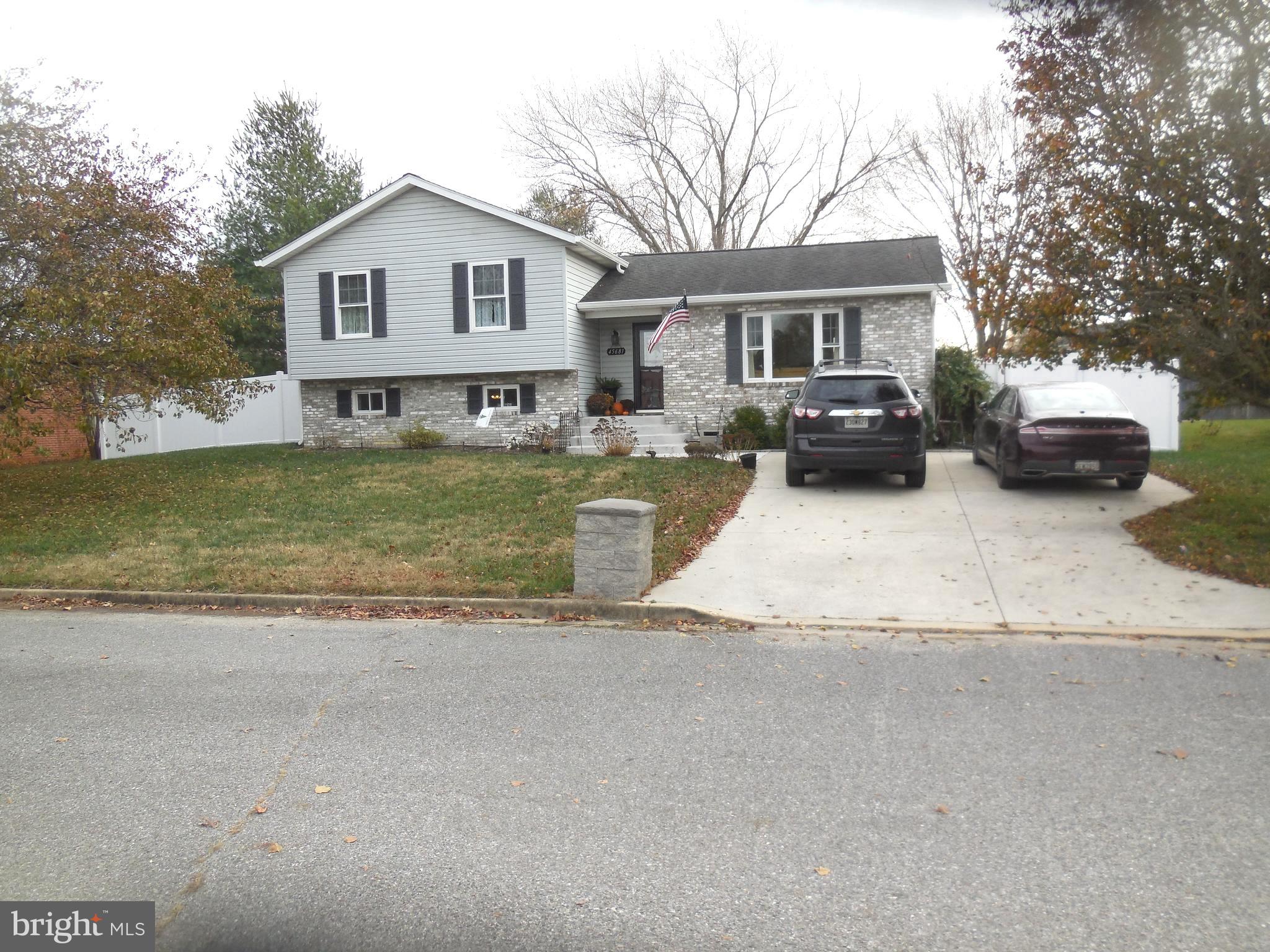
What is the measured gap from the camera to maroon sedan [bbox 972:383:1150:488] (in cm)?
1298

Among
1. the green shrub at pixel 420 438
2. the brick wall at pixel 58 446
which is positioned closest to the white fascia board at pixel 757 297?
the green shrub at pixel 420 438

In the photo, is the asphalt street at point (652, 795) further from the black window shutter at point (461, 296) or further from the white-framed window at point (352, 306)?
the white-framed window at point (352, 306)

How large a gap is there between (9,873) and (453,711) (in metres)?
2.38

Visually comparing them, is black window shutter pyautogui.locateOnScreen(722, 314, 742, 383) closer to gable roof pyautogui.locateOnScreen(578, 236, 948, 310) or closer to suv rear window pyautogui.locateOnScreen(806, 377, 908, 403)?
gable roof pyautogui.locateOnScreen(578, 236, 948, 310)

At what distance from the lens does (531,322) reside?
21219mm

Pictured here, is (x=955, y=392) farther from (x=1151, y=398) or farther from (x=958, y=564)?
(x=958, y=564)

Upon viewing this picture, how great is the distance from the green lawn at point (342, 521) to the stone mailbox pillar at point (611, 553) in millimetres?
380

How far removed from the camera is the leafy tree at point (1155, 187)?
30.5 feet

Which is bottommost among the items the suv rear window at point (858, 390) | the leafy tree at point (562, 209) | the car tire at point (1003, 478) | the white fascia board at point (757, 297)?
the car tire at point (1003, 478)

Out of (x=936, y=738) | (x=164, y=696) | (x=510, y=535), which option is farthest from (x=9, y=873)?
(x=510, y=535)

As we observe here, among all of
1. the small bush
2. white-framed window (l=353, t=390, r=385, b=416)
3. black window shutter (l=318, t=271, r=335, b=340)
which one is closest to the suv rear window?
the small bush

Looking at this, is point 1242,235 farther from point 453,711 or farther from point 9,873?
point 9,873

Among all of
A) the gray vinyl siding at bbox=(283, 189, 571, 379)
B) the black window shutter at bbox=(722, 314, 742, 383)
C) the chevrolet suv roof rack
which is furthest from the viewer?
the black window shutter at bbox=(722, 314, 742, 383)

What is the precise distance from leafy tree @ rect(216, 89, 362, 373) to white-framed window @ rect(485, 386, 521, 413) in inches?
626
